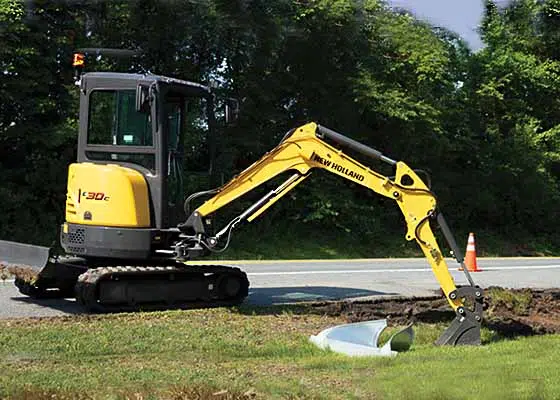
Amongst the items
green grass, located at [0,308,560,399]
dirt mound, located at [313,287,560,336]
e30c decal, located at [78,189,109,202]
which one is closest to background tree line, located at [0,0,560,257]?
dirt mound, located at [313,287,560,336]

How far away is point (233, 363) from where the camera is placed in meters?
7.95

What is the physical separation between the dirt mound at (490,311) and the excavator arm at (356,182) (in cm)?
125

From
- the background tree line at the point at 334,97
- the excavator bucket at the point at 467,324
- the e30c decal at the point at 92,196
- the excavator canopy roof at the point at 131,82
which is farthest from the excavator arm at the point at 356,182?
the background tree line at the point at 334,97

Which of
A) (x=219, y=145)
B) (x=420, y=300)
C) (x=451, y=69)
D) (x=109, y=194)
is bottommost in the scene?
(x=420, y=300)

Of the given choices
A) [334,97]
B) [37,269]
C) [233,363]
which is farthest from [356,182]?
[334,97]

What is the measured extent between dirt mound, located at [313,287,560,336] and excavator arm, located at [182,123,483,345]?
4.11ft

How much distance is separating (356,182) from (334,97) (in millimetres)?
16377

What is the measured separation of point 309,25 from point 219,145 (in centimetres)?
1518

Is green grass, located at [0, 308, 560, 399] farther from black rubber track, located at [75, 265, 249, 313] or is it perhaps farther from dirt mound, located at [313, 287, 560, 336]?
dirt mound, located at [313, 287, 560, 336]

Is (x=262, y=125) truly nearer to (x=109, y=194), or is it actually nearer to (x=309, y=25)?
(x=309, y=25)

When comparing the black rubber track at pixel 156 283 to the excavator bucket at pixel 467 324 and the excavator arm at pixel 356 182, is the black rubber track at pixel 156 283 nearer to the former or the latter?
the excavator arm at pixel 356 182

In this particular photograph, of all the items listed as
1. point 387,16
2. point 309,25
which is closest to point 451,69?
point 387,16

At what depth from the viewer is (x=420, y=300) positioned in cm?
1300

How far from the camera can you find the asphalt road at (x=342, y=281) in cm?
1127
